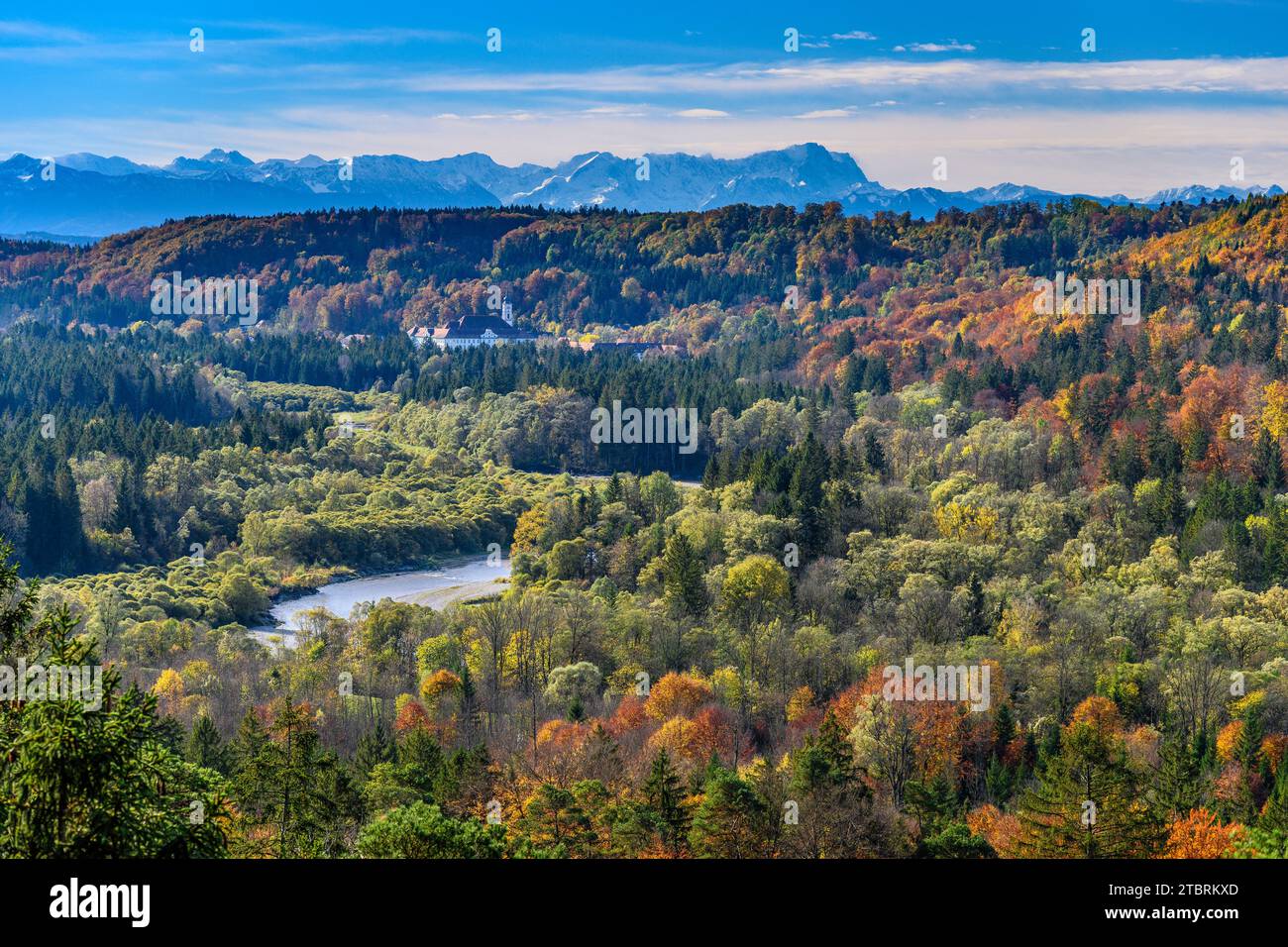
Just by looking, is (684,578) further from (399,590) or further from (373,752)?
(373,752)

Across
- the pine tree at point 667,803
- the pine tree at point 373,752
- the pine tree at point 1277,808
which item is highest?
the pine tree at point 667,803

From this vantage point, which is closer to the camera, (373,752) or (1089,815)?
(1089,815)

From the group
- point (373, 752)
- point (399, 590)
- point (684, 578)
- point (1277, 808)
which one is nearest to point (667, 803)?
point (373, 752)

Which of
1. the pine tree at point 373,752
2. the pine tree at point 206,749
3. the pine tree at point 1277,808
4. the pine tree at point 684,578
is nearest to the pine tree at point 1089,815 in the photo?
the pine tree at point 1277,808

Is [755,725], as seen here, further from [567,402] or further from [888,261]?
[888,261]

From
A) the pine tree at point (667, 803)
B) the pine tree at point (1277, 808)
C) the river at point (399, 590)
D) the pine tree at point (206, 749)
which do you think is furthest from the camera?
the river at point (399, 590)

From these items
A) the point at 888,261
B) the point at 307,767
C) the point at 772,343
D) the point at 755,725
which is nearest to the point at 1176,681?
the point at 755,725

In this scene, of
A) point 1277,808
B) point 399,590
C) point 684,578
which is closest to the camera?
point 1277,808

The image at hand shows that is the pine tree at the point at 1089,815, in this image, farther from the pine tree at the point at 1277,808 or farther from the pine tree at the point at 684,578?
the pine tree at the point at 684,578
